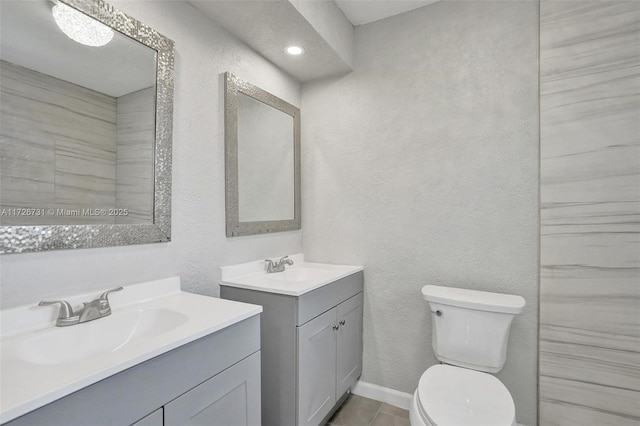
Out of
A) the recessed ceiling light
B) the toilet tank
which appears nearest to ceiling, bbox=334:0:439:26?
the recessed ceiling light

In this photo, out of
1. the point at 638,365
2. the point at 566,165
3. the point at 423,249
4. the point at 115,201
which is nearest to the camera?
the point at 115,201

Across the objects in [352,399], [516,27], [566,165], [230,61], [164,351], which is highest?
[516,27]

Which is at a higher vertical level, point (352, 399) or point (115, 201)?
point (115, 201)

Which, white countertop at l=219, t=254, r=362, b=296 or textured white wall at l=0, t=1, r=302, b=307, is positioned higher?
textured white wall at l=0, t=1, r=302, b=307

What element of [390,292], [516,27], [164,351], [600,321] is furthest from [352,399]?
[516,27]

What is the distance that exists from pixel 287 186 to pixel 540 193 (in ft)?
4.90

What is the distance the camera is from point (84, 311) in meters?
1.09

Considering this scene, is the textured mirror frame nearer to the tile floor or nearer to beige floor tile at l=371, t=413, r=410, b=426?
the tile floor

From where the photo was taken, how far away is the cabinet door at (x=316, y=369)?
155 cm

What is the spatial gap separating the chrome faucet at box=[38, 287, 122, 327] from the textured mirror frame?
190 millimetres

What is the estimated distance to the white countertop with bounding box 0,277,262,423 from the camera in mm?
665

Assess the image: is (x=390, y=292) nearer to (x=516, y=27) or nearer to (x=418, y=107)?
(x=418, y=107)

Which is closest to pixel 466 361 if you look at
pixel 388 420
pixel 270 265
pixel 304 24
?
pixel 388 420

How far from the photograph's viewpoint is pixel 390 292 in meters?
2.09
